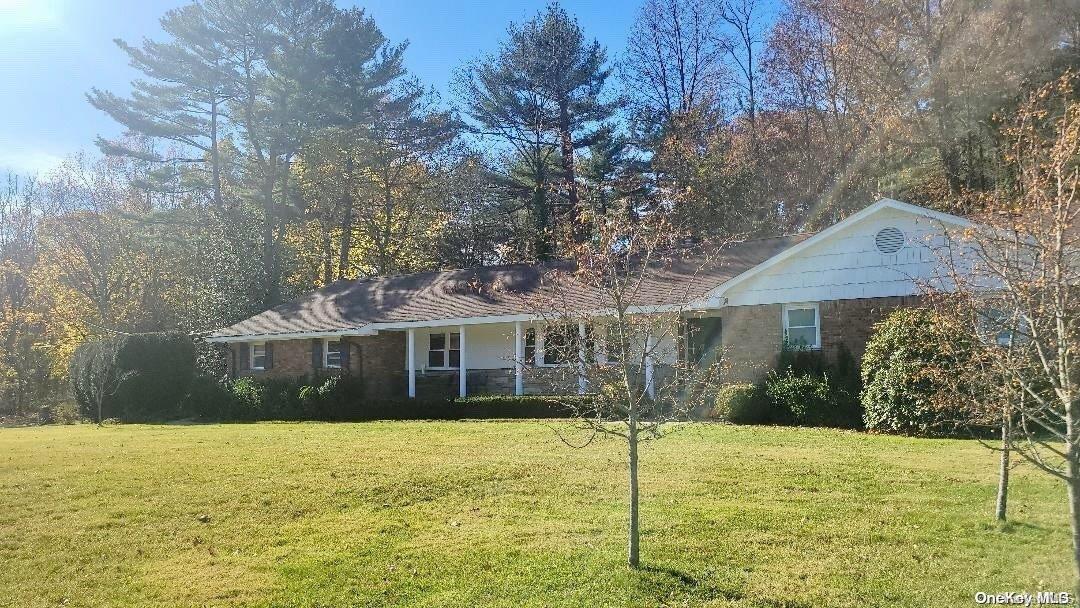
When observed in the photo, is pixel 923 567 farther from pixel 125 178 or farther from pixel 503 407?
pixel 125 178

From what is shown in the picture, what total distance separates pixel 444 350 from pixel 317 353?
4608 mm

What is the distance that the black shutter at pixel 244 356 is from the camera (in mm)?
32000

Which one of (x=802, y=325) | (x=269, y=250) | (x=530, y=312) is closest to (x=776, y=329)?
(x=802, y=325)

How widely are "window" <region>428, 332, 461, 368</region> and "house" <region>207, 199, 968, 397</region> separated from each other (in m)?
0.04

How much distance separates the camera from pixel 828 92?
2956cm

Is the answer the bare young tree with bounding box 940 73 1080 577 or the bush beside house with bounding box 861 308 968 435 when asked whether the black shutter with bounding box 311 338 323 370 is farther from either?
the bare young tree with bounding box 940 73 1080 577

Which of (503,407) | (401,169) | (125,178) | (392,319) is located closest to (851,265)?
(503,407)


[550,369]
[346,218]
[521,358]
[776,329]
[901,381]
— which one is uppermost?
[346,218]

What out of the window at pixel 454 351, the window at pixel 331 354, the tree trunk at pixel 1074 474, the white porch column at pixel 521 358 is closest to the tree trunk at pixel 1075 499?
the tree trunk at pixel 1074 474

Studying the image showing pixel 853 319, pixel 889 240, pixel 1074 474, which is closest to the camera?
pixel 1074 474

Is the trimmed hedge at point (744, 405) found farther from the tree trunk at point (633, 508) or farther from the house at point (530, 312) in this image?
the tree trunk at point (633, 508)

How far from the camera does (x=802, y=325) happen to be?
64.2 ft

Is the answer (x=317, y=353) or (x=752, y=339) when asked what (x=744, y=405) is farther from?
(x=317, y=353)

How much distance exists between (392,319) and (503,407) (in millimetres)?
6890
